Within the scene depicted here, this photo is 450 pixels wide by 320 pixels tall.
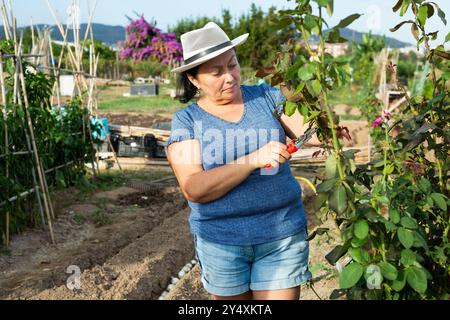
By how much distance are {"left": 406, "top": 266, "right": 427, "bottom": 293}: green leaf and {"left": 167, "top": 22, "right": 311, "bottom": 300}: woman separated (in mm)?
519

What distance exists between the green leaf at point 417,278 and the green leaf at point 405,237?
7 centimetres

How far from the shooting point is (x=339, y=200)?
124cm

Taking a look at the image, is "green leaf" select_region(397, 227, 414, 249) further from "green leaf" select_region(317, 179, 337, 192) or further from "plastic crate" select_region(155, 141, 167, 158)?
"plastic crate" select_region(155, 141, 167, 158)

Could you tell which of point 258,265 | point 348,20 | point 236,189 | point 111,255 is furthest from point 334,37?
point 111,255

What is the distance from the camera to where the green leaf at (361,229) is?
4.04ft

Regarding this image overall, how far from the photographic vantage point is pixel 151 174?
714 centimetres

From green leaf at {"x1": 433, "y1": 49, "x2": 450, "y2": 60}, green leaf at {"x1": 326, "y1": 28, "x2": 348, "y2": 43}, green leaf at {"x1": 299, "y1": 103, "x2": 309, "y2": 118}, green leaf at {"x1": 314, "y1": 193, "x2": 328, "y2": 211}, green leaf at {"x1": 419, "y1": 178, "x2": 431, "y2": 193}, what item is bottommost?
green leaf at {"x1": 419, "y1": 178, "x2": 431, "y2": 193}

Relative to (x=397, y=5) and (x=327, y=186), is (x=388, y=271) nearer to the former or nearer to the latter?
(x=327, y=186)

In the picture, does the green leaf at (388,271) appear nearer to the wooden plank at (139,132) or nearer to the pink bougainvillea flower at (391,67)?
the pink bougainvillea flower at (391,67)

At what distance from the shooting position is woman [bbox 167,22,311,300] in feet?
5.79

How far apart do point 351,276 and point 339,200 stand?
0.17 m

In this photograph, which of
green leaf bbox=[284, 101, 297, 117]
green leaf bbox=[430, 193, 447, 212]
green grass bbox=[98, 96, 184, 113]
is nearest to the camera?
green leaf bbox=[284, 101, 297, 117]

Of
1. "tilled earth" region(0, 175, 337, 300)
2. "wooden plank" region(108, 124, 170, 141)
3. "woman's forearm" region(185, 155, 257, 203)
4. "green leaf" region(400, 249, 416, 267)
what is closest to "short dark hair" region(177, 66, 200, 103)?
"woman's forearm" region(185, 155, 257, 203)

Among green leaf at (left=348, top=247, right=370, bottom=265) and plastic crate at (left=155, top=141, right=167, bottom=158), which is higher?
green leaf at (left=348, top=247, right=370, bottom=265)
